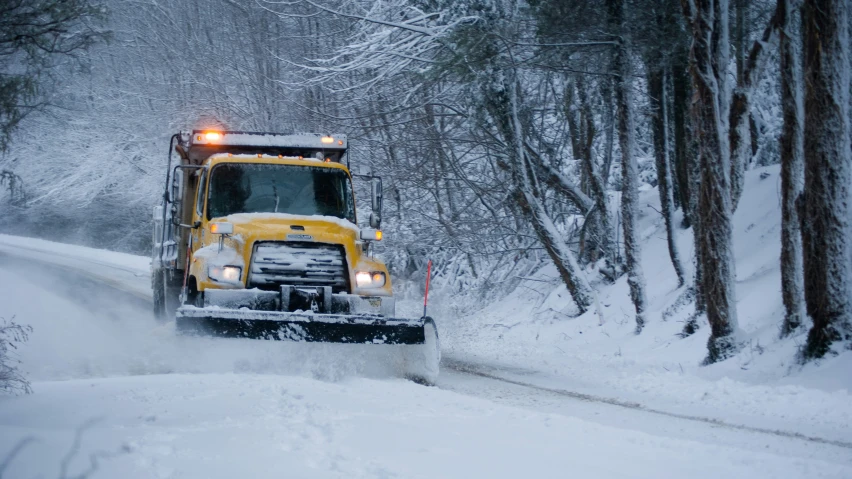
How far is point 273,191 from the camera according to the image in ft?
33.6

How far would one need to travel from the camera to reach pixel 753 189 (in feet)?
55.5

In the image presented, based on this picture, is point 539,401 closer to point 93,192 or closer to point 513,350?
point 513,350

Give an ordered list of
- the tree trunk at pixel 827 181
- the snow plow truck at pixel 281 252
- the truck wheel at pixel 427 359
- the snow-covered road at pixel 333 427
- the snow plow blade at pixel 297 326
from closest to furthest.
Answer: the snow-covered road at pixel 333 427 < the snow plow blade at pixel 297 326 < the snow plow truck at pixel 281 252 < the truck wheel at pixel 427 359 < the tree trunk at pixel 827 181

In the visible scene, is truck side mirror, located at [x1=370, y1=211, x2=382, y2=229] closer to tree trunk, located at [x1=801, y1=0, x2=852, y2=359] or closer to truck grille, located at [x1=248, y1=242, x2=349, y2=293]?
truck grille, located at [x1=248, y1=242, x2=349, y2=293]

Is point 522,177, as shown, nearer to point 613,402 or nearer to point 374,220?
point 374,220

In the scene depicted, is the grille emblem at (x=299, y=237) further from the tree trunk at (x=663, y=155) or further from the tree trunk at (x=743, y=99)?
the tree trunk at (x=663, y=155)

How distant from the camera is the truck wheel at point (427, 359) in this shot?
29.0 ft

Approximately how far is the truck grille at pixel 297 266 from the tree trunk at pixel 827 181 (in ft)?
17.6

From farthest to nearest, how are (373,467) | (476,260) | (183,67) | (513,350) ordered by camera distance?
(183,67) < (476,260) < (513,350) < (373,467)

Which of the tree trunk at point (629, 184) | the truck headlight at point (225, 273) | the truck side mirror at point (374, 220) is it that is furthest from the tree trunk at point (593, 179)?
the truck headlight at point (225, 273)


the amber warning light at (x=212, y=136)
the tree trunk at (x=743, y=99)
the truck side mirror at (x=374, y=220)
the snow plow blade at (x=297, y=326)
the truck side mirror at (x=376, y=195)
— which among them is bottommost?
the snow plow blade at (x=297, y=326)

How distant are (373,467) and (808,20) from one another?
781 cm

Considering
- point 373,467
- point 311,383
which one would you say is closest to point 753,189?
point 311,383

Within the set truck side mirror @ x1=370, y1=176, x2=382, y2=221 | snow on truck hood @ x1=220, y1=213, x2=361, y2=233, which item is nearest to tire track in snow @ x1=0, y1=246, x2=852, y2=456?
truck side mirror @ x1=370, y1=176, x2=382, y2=221
